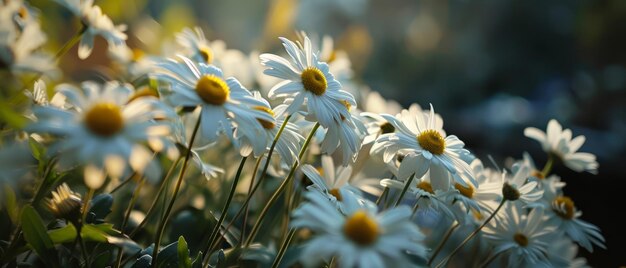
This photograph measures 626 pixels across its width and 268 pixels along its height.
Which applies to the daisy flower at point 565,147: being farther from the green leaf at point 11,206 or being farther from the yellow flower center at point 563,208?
the green leaf at point 11,206

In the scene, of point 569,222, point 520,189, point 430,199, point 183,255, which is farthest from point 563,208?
point 183,255

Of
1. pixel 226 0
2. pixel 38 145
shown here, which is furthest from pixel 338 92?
pixel 226 0

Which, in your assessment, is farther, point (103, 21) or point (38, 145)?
point (103, 21)

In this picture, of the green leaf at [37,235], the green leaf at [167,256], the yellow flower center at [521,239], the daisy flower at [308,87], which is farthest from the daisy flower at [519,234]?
the green leaf at [37,235]

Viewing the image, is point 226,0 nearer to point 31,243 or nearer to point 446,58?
point 446,58

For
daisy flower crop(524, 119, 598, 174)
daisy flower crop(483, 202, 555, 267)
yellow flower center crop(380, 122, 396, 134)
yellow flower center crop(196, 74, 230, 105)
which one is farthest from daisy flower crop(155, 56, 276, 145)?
daisy flower crop(524, 119, 598, 174)

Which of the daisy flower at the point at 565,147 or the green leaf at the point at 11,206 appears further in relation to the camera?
the daisy flower at the point at 565,147
